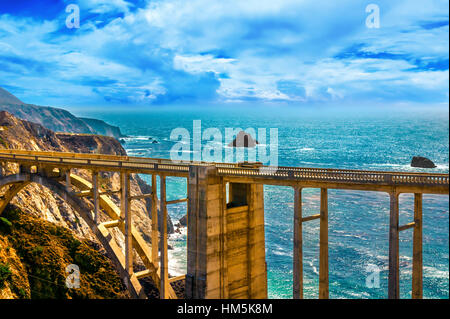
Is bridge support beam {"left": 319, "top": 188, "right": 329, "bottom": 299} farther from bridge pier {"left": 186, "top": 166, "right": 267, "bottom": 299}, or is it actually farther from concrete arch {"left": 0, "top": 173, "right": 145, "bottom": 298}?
concrete arch {"left": 0, "top": 173, "right": 145, "bottom": 298}

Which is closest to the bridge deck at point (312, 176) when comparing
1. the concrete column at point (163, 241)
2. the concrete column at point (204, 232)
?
the concrete column at point (204, 232)

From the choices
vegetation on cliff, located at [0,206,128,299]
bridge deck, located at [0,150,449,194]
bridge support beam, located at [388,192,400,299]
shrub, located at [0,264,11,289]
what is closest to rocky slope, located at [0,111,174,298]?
vegetation on cliff, located at [0,206,128,299]

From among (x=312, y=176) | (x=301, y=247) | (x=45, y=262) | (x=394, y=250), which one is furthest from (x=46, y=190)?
(x=394, y=250)

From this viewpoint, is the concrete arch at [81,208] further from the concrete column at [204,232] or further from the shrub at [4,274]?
the concrete column at [204,232]

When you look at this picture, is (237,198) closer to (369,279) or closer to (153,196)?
(153,196)

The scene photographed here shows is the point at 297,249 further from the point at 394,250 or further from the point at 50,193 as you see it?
the point at 50,193

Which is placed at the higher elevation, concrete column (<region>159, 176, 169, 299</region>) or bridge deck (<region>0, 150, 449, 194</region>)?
bridge deck (<region>0, 150, 449, 194</region>)
